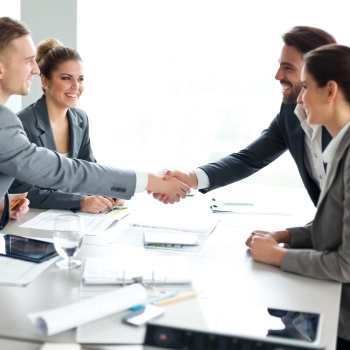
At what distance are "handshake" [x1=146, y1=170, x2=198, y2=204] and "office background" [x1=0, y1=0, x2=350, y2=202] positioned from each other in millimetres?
2116

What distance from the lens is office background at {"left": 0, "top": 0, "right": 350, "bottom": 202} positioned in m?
4.29

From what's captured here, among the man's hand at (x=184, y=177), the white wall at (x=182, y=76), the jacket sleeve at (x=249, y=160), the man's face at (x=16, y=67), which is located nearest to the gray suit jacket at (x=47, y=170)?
the man's face at (x=16, y=67)

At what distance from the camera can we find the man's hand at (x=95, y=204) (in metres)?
2.28

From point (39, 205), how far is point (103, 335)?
1.24 metres

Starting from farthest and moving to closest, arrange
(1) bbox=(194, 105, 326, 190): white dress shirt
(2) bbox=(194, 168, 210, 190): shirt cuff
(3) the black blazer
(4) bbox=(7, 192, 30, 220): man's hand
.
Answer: (2) bbox=(194, 168, 210, 190): shirt cuff
(3) the black blazer
(1) bbox=(194, 105, 326, 190): white dress shirt
(4) bbox=(7, 192, 30, 220): man's hand

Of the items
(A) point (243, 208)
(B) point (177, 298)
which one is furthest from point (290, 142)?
(B) point (177, 298)

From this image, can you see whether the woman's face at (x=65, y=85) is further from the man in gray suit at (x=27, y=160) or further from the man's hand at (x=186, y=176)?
the man's hand at (x=186, y=176)

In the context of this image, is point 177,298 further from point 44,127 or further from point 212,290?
point 44,127

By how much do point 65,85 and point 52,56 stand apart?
0.63 ft

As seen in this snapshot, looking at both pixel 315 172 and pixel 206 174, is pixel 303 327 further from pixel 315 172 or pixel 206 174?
pixel 206 174

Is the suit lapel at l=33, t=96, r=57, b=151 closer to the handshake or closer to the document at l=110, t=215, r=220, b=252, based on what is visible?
the handshake

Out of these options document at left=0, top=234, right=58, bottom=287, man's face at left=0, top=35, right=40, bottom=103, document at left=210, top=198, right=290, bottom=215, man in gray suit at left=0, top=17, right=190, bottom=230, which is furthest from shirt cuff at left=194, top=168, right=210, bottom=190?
document at left=0, top=234, right=58, bottom=287

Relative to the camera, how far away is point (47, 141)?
8.97ft

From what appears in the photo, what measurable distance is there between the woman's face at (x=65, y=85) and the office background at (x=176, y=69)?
139cm
